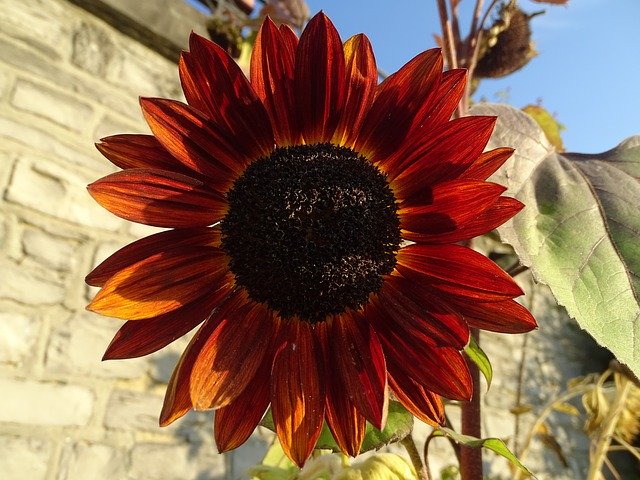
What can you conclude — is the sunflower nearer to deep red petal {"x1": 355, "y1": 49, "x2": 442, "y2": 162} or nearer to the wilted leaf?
deep red petal {"x1": 355, "y1": 49, "x2": 442, "y2": 162}

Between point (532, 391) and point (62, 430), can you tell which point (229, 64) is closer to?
point (62, 430)

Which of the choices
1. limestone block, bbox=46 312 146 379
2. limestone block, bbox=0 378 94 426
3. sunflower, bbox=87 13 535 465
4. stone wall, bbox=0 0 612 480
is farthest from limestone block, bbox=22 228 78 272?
sunflower, bbox=87 13 535 465

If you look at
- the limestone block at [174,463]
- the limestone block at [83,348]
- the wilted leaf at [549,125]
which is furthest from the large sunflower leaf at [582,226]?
the limestone block at [174,463]

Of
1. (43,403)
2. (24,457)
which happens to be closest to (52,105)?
(43,403)

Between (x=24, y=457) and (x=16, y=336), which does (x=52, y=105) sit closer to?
(x=16, y=336)

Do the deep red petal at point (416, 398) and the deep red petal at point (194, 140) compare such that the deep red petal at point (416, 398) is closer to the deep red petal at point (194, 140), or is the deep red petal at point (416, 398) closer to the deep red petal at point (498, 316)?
the deep red petal at point (498, 316)

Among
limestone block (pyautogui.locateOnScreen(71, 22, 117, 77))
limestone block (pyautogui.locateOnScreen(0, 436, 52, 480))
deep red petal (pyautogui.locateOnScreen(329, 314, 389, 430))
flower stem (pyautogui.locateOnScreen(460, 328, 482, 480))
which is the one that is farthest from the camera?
limestone block (pyautogui.locateOnScreen(71, 22, 117, 77))
